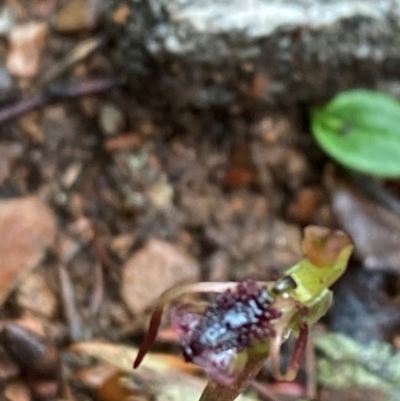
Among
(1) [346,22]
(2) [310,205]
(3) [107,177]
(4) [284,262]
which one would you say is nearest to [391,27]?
(1) [346,22]

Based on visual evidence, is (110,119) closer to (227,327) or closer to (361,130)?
(361,130)

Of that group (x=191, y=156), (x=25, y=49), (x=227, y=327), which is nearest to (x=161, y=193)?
(x=191, y=156)

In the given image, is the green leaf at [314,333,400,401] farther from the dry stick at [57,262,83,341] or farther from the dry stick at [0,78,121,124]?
the dry stick at [0,78,121,124]

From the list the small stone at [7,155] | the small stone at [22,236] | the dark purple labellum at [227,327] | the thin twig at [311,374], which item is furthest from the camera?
the small stone at [7,155]

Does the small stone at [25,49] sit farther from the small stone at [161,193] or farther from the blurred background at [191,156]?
the small stone at [161,193]

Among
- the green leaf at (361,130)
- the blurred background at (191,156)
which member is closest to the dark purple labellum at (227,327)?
the blurred background at (191,156)

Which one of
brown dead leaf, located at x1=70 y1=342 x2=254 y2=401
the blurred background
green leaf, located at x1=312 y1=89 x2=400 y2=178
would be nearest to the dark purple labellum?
brown dead leaf, located at x1=70 y1=342 x2=254 y2=401
